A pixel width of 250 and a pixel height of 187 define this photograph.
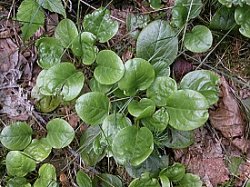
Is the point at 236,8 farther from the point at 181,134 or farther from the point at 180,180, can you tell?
the point at 180,180

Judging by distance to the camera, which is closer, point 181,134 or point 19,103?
point 181,134

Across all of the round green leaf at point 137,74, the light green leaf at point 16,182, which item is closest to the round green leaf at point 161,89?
the round green leaf at point 137,74

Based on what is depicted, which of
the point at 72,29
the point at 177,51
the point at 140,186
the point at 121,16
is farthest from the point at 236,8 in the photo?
the point at 140,186

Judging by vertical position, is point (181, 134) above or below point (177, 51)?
below

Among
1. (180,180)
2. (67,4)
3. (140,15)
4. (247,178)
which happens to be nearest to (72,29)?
(67,4)

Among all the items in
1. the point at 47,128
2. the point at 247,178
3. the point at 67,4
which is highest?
the point at 67,4

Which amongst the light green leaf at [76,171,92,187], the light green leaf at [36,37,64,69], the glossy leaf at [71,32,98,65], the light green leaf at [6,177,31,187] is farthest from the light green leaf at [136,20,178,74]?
the light green leaf at [6,177,31,187]

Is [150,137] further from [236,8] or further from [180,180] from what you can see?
[236,8]
